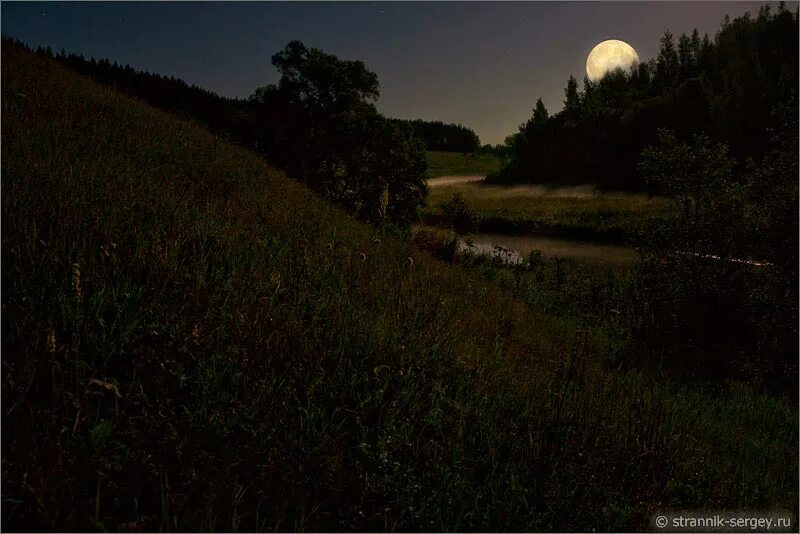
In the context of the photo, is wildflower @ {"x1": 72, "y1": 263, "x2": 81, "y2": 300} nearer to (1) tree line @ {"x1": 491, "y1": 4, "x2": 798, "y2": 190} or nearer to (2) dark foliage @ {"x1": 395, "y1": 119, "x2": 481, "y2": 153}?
(1) tree line @ {"x1": 491, "y1": 4, "x2": 798, "y2": 190}

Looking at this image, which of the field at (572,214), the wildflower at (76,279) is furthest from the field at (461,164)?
the wildflower at (76,279)

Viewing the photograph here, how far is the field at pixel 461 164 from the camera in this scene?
12269 centimetres

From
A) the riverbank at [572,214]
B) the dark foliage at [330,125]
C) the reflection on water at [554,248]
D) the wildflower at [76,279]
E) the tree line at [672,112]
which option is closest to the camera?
the wildflower at [76,279]

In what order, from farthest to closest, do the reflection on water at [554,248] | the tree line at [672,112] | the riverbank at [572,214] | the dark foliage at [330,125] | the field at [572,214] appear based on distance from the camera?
1. the tree line at [672,112]
2. the field at [572,214]
3. the riverbank at [572,214]
4. the reflection on water at [554,248]
5. the dark foliage at [330,125]

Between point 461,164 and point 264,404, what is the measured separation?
136 meters

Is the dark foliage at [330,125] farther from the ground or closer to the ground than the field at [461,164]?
closer to the ground

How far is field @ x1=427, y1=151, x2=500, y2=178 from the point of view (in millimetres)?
122688

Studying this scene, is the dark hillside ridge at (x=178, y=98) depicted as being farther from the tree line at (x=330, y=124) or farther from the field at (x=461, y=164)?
the field at (x=461, y=164)

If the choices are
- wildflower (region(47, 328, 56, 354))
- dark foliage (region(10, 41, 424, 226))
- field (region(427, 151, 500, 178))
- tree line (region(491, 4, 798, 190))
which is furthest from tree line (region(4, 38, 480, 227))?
field (region(427, 151, 500, 178))

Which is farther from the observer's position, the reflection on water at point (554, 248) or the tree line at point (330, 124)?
the reflection on water at point (554, 248)

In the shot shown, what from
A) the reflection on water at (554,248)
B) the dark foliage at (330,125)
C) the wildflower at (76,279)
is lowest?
the reflection on water at (554,248)

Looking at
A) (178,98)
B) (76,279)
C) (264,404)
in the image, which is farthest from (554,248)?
(76,279)

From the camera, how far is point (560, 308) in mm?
12938

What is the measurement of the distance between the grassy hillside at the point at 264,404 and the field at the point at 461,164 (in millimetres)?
115699
